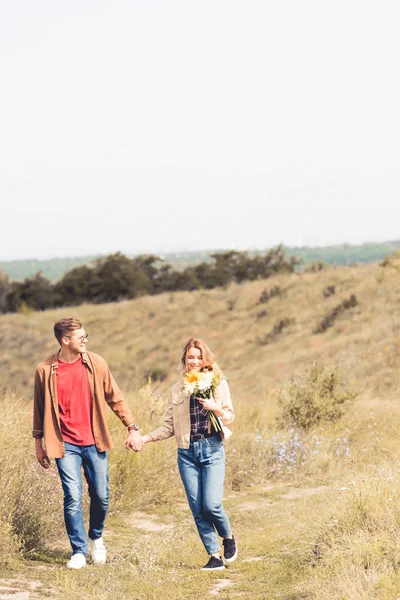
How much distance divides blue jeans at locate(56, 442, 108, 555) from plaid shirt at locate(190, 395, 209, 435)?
31.1 inches

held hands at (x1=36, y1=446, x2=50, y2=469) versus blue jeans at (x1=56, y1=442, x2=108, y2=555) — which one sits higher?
held hands at (x1=36, y1=446, x2=50, y2=469)

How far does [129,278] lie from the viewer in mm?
A: 67625

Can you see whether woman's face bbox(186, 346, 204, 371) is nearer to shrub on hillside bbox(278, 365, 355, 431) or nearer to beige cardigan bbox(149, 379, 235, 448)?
beige cardigan bbox(149, 379, 235, 448)

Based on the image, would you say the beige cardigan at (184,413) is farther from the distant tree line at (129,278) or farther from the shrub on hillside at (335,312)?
the distant tree line at (129,278)

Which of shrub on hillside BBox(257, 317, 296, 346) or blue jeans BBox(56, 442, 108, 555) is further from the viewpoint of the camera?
shrub on hillside BBox(257, 317, 296, 346)

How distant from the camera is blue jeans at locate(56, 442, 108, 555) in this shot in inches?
233

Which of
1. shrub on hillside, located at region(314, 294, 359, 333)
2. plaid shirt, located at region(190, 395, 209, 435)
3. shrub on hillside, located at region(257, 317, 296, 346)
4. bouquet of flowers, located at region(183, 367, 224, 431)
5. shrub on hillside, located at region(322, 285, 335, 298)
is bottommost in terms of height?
shrub on hillside, located at region(257, 317, 296, 346)

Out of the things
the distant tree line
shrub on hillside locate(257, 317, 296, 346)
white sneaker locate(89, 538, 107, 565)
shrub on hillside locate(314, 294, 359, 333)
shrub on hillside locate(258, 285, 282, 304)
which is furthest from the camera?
the distant tree line

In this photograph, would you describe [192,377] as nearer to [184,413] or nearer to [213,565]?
[184,413]

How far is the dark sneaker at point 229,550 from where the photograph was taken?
6148 millimetres

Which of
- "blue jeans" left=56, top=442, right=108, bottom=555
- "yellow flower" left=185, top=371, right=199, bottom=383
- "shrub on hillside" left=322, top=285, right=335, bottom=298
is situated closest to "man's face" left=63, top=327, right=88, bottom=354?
"blue jeans" left=56, top=442, right=108, bottom=555

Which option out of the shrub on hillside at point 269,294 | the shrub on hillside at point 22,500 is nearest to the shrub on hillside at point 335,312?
the shrub on hillside at point 269,294

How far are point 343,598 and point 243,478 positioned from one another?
5366 millimetres

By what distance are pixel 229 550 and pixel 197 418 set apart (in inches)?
44.5
